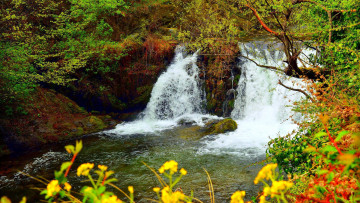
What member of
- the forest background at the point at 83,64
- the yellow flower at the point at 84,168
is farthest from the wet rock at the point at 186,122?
the yellow flower at the point at 84,168

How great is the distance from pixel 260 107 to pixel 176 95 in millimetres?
4939

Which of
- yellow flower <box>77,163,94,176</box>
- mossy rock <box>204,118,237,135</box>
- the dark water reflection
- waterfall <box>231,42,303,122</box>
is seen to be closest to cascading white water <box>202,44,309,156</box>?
waterfall <box>231,42,303,122</box>

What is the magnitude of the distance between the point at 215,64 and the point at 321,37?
27.7 feet

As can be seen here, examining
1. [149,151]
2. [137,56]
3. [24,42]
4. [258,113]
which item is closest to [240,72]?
[258,113]

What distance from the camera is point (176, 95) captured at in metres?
13.8

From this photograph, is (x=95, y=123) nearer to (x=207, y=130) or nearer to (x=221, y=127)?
(x=207, y=130)

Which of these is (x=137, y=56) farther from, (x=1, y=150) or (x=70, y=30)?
(x=1, y=150)

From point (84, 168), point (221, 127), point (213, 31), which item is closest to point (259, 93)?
point (221, 127)

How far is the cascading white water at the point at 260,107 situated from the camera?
9.64m

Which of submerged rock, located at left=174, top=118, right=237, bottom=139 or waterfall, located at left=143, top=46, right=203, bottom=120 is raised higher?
waterfall, located at left=143, top=46, right=203, bottom=120

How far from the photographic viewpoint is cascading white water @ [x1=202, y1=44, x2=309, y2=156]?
9636mm

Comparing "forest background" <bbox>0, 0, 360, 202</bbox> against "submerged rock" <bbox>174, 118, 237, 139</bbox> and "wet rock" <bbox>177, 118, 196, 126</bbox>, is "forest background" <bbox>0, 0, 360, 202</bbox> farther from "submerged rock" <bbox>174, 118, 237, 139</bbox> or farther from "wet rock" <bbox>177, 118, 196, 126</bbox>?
"submerged rock" <bbox>174, 118, 237, 139</bbox>

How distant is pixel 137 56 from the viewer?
14.0 meters

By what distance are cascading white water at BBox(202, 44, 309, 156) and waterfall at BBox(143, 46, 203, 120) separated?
99.7 inches
